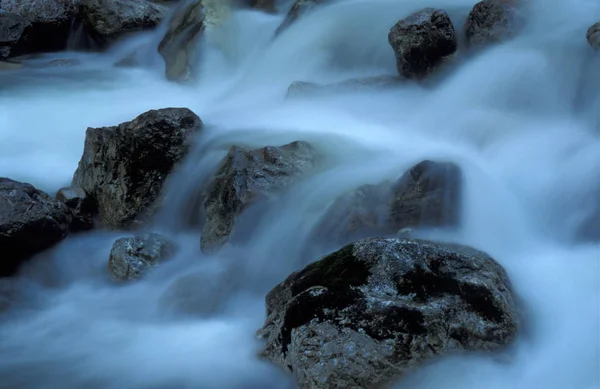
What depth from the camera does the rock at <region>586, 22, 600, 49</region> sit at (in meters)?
7.50

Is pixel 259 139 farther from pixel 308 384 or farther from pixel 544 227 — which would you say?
pixel 308 384

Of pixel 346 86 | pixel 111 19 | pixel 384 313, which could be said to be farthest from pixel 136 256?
pixel 111 19

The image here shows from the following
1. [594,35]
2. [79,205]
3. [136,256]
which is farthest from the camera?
[594,35]

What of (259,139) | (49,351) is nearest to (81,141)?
(259,139)

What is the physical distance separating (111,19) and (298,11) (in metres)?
3.49

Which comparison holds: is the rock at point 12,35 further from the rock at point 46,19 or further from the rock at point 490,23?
the rock at point 490,23

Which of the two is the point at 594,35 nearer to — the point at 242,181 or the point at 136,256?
the point at 242,181

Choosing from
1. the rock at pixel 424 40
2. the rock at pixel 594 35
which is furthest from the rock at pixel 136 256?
the rock at pixel 594 35

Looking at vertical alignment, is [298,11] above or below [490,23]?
below

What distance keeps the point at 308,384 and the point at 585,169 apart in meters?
3.53

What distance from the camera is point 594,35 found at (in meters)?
7.57

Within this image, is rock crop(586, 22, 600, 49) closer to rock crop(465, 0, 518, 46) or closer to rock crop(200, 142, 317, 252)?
rock crop(465, 0, 518, 46)

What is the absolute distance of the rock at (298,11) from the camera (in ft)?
35.2

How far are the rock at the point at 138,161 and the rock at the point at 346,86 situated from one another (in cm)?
192
